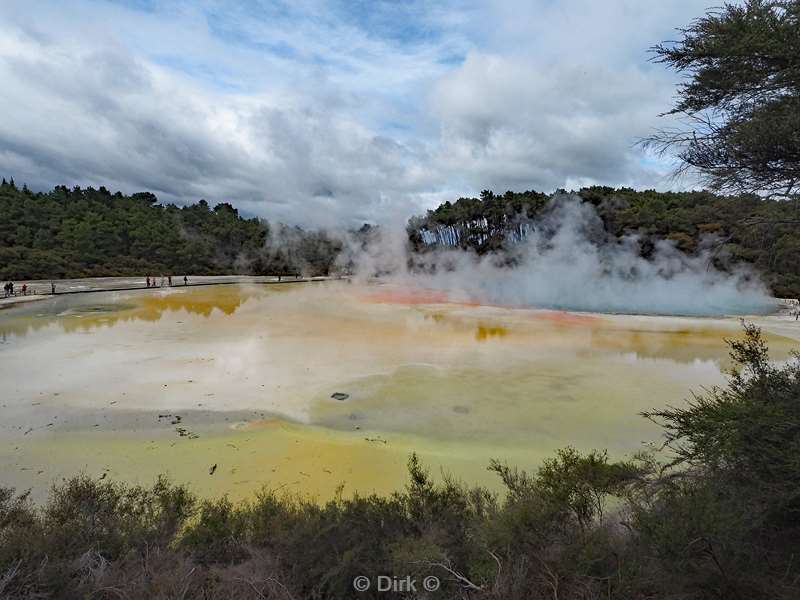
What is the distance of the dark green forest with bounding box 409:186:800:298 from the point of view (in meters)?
3.85

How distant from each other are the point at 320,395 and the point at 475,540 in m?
4.80

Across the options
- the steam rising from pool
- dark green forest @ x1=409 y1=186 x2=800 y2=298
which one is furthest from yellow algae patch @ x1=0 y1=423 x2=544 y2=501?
the steam rising from pool

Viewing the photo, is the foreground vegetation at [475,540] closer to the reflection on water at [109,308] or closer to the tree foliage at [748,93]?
the tree foliage at [748,93]

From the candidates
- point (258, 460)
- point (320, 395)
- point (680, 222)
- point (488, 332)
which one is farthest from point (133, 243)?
point (680, 222)

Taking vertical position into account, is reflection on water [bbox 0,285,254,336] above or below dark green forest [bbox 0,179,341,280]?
below

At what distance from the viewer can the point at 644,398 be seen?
7.50 metres

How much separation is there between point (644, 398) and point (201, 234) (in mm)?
50867

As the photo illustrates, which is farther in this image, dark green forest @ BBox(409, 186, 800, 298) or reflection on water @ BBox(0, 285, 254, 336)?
reflection on water @ BBox(0, 285, 254, 336)

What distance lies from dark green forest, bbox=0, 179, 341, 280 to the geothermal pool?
2413 cm

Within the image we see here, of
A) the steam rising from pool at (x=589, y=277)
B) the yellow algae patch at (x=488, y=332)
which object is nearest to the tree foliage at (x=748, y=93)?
the yellow algae patch at (x=488, y=332)

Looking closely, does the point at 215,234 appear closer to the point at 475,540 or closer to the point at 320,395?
the point at 320,395

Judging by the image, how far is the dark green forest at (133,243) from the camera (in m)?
34.8

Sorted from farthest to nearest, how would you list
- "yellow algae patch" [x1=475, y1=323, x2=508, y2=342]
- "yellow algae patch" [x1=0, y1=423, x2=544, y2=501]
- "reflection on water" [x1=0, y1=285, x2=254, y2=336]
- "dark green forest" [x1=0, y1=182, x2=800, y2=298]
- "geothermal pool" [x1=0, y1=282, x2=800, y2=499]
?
"dark green forest" [x1=0, y1=182, x2=800, y2=298], "reflection on water" [x1=0, y1=285, x2=254, y2=336], "yellow algae patch" [x1=475, y1=323, x2=508, y2=342], "geothermal pool" [x1=0, y1=282, x2=800, y2=499], "yellow algae patch" [x1=0, y1=423, x2=544, y2=501]

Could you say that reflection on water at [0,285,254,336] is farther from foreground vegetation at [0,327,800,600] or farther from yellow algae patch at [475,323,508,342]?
foreground vegetation at [0,327,800,600]
